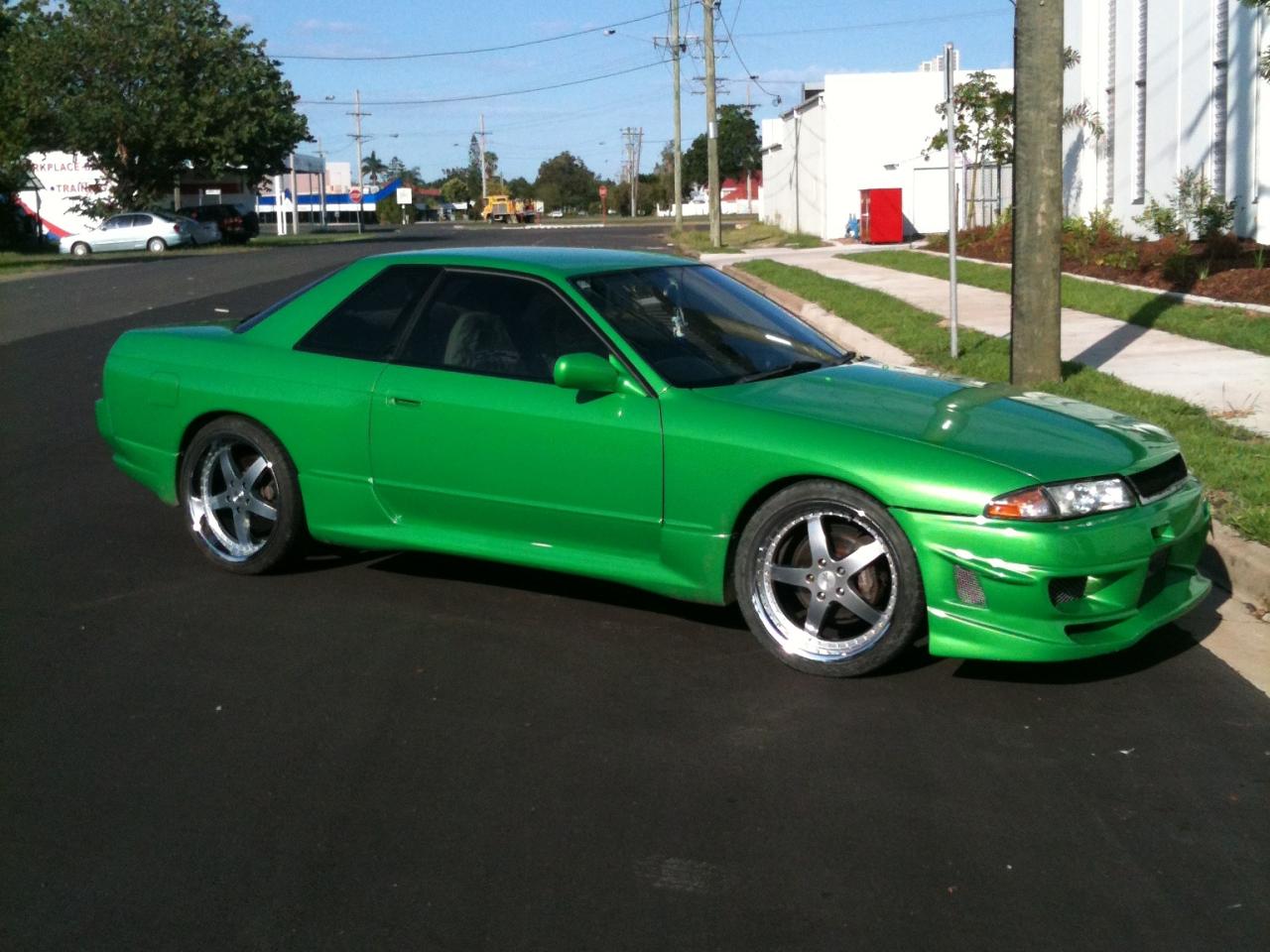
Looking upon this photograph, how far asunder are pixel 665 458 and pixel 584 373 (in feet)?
1.41

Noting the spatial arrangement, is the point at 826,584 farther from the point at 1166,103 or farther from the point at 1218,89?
the point at 1166,103

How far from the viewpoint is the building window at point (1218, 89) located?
66.1 ft

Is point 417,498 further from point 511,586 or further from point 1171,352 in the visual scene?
point 1171,352

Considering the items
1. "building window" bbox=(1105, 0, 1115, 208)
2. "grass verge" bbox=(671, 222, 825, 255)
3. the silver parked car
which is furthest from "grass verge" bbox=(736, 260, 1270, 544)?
the silver parked car

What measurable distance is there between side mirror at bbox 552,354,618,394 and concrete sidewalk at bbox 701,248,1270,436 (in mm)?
4710

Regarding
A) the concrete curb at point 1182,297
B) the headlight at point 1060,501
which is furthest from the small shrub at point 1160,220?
the headlight at point 1060,501

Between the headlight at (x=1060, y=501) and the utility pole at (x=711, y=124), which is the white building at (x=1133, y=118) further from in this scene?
the headlight at (x=1060, y=501)

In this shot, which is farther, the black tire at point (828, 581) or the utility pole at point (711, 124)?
the utility pole at point (711, 124)

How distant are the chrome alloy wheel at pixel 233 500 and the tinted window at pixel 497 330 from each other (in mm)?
954

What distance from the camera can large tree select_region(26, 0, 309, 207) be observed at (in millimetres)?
51156

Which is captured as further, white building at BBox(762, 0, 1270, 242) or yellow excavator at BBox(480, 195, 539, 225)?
yellow excavator at BBox(480, 195, 539, 225)

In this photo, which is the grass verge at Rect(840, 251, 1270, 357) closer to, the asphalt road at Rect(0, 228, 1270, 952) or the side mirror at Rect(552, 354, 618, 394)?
the asphalt road at Rect(0, 228, 1270, 952)

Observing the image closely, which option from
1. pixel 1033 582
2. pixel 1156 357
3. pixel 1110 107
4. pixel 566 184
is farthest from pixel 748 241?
pixel 566 184

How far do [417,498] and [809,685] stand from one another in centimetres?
183
